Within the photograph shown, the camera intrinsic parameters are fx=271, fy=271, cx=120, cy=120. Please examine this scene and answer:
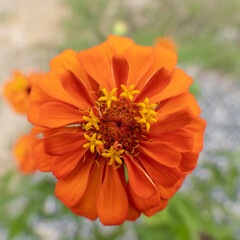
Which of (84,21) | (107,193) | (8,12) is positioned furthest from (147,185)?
(8,12)

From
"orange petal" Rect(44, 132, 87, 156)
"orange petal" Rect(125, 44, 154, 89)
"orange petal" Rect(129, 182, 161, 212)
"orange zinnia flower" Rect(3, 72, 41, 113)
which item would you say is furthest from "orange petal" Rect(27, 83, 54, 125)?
"orange zinnia flower" Rect(3, 72, 41, 113)

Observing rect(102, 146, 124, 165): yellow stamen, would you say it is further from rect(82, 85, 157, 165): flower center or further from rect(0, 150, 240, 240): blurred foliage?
→ rect(0, 150, 240, 240): blurred foliage

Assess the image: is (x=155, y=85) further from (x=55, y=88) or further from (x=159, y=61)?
(x=55, y=88)

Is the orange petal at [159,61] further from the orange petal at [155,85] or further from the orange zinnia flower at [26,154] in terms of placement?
the orange zinnia flower at [26,154]

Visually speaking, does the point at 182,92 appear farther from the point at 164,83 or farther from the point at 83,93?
the point at 83,93

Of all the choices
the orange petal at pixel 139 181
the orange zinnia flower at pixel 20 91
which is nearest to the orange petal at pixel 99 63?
the orange petal at pixel 139 181

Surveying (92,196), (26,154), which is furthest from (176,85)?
(26,154)
